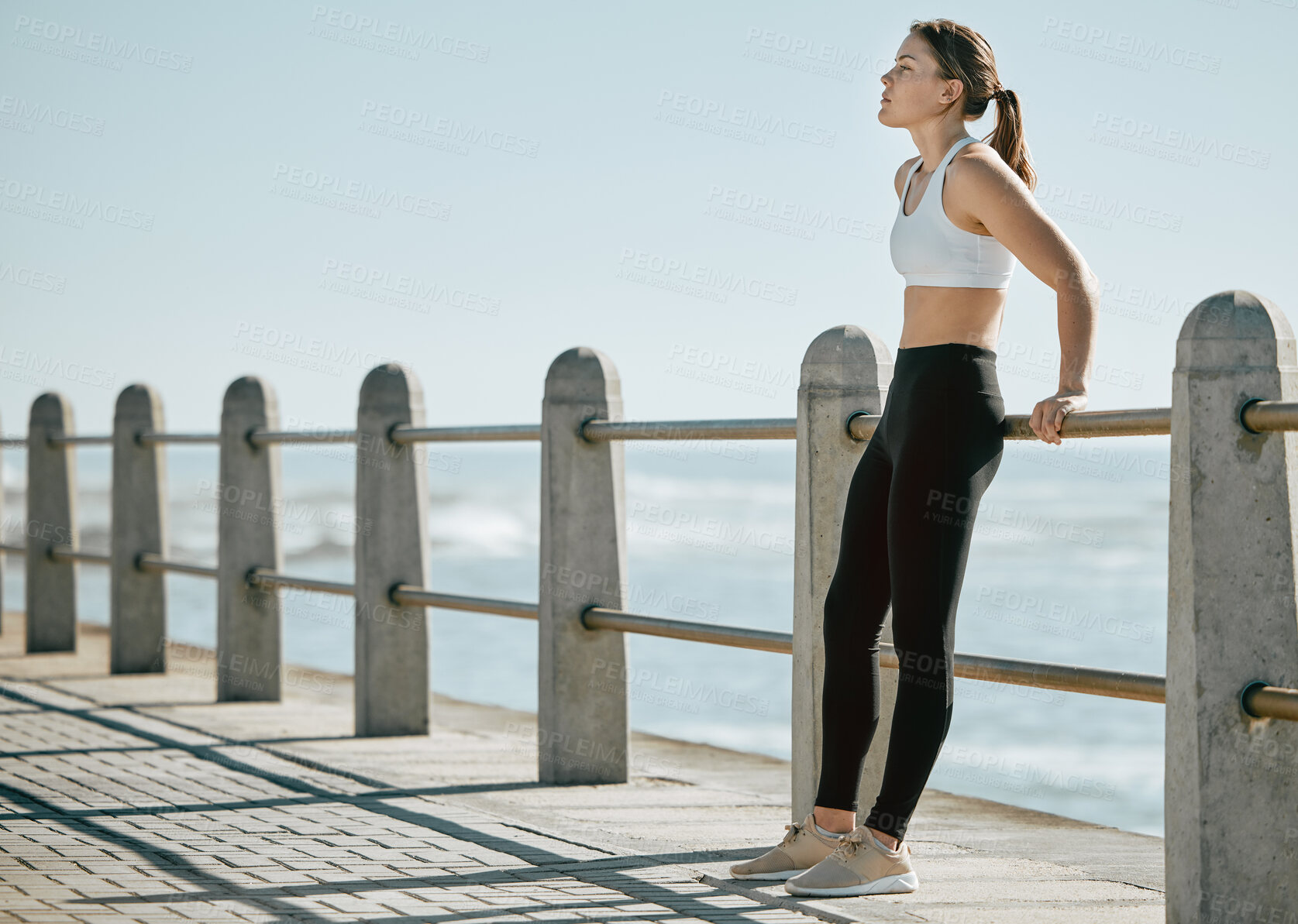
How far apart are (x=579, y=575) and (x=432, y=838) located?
1296 millimetres

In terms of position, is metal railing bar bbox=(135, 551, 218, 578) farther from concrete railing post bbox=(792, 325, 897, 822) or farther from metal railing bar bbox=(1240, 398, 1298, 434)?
metal railing bar bbox=(1240, 398, 1298, 434)

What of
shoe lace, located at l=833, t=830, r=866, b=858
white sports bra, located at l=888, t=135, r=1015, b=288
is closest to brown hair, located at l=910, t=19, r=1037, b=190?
white sports bra, located at l=888, t=135, r=1015, b=288

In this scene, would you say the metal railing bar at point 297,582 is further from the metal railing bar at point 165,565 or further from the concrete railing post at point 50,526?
the concrete railing post at point 50,526

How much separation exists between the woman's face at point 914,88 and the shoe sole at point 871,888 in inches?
64.3

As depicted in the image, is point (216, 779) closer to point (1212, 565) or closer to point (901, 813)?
point (901, 813)

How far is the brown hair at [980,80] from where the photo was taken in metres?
3.42

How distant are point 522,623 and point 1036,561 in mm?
20680

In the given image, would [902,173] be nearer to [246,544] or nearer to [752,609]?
[246,544]

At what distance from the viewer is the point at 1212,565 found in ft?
9.42

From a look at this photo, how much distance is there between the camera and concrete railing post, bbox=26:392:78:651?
936 cm

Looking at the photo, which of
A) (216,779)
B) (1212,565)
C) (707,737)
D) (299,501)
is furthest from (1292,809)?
(299,501)

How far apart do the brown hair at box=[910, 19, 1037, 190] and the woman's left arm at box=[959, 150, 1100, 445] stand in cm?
24

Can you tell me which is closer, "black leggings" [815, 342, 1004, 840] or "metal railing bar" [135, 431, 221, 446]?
"black leggings" [815, 342, 1004, 840]

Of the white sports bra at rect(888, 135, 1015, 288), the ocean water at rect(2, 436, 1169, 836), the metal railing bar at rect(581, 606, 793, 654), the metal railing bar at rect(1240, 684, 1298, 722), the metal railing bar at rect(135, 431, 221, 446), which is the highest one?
the white sports bra at rect(888, 135, 1015, 288)
